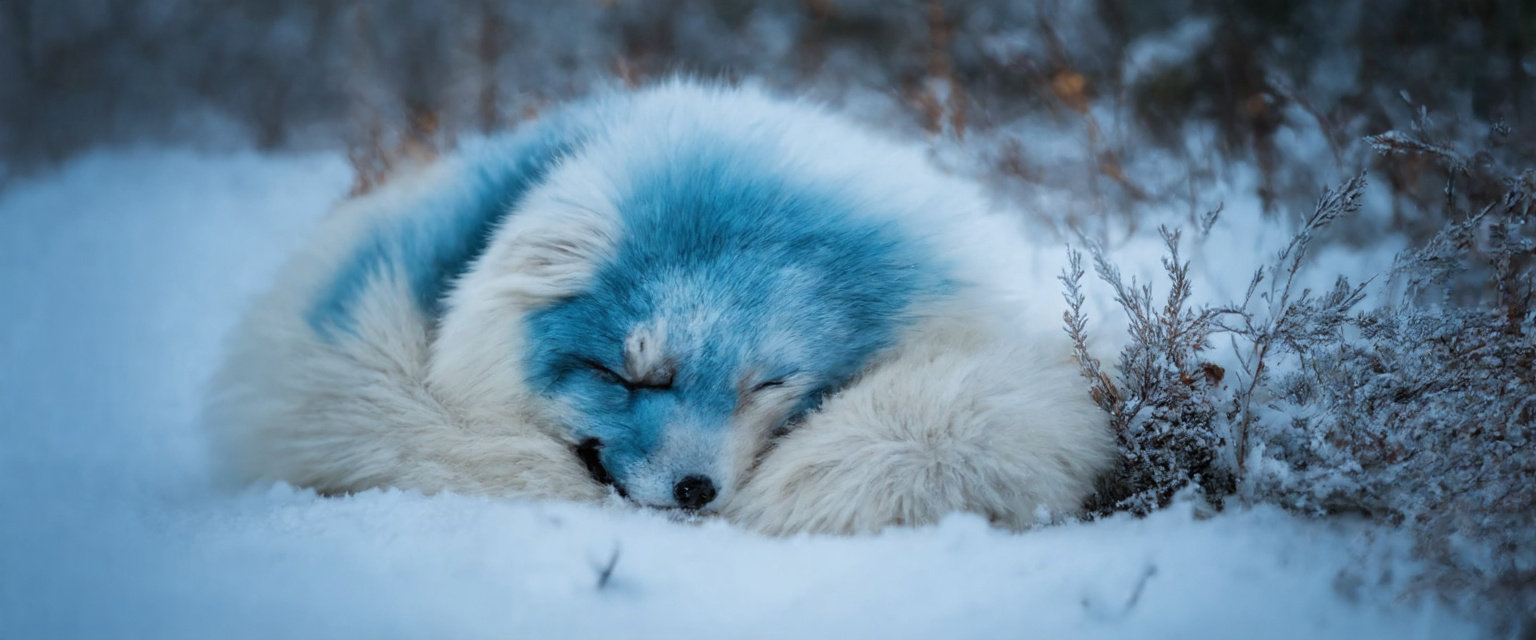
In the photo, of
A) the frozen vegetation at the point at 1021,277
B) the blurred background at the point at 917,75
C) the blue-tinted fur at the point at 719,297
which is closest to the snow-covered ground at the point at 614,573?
the frozen vegetation at the point at 1021,277

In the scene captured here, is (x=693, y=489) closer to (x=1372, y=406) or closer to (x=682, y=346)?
(x=682, y=346)

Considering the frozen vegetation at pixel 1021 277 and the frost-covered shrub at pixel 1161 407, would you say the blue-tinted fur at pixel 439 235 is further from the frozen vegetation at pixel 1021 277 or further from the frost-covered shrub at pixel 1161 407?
the frost-covered shrub at pixel 1161 407

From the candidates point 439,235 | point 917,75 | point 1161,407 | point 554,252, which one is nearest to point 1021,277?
point 1161,407

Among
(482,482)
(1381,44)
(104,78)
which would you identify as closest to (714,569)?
(482,482)

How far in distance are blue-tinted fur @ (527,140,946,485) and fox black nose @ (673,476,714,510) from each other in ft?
0.32

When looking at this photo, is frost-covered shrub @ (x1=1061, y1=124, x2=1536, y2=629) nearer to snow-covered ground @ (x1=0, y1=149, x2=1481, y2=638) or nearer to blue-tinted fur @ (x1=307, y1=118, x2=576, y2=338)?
snow-covered ground @ (x1=0, y1=149, x2=1481, y2=638)

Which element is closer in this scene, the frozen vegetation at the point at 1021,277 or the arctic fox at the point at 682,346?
the frozen vegetation at the point at 1021,277

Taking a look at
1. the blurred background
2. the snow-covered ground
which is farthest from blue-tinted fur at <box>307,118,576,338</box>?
the blurred background

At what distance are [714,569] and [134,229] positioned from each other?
3488 mm

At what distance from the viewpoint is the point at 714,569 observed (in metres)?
1.49

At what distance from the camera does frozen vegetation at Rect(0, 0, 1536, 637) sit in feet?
4.45

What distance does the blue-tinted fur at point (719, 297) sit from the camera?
178 cm

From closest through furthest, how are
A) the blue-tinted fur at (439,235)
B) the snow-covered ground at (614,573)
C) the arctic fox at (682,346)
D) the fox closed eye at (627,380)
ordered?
the snow-covered ground at (614,573)
the arctic fox at (682,346)
the fox closed eye at (627,380)
the blue-tinted fur at (439,235)

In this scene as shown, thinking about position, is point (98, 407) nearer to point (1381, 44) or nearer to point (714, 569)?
point (714, 569)
